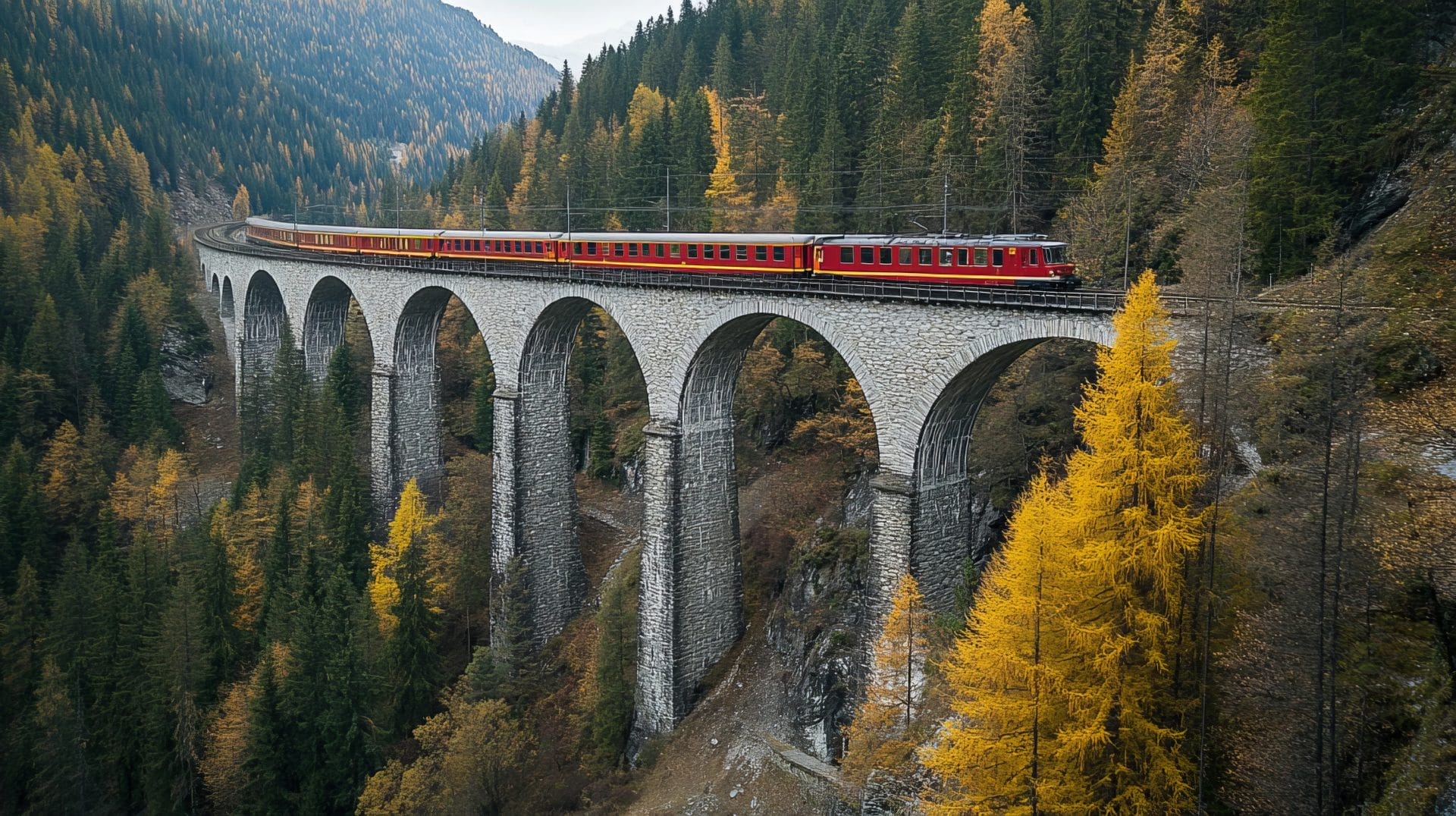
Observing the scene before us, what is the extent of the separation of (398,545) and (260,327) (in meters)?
35.5

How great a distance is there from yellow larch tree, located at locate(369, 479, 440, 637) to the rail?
10.6 meters

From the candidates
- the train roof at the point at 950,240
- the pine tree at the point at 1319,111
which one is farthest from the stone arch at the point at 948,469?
the pine tree at the point at 1319,111

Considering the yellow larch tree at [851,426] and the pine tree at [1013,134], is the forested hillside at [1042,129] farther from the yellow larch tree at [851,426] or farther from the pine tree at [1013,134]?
the yellow larch tree at [851,426]

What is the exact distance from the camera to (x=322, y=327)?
201 ft

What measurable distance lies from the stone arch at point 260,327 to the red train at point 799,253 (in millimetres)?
26710

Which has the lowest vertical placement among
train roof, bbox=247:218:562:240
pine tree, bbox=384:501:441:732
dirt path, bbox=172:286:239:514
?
pine tree, bbox=384:501:441:732

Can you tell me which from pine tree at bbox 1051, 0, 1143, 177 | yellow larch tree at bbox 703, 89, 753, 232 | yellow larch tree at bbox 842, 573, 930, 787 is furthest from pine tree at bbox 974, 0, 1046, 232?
yellow larch tree at bbox 842, 573, 930, 787

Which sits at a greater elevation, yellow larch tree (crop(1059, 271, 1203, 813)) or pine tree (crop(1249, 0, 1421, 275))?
pine tree (crop(1249, 0, 1421, 275))

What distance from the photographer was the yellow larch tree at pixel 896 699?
21.9m

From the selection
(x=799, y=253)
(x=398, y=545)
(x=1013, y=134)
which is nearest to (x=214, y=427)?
(x=398, y=545)

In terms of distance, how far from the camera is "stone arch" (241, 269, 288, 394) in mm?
68812

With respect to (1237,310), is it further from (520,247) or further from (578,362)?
(578,362)

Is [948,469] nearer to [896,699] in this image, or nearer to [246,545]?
[896,699]

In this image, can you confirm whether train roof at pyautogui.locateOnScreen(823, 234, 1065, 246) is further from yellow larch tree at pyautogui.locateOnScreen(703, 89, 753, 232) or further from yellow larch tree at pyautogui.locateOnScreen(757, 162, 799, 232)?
yellow larch tree at pyautogui.locateOnScreen(703, 89, 753, 232)
